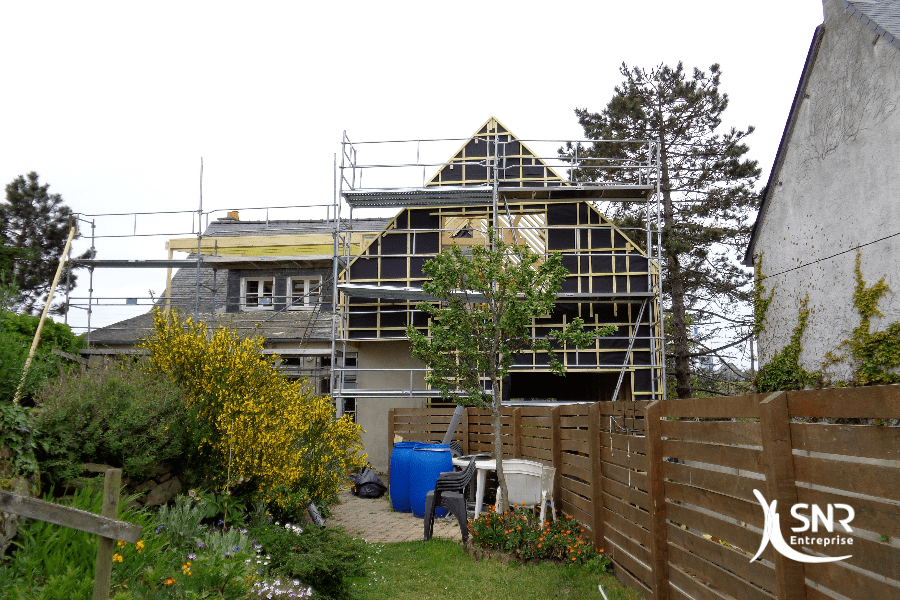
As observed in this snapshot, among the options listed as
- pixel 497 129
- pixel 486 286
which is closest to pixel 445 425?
pixel 486 286

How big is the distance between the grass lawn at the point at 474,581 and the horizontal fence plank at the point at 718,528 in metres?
1.09

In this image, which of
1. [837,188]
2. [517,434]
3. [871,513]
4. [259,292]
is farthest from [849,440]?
[259,292]

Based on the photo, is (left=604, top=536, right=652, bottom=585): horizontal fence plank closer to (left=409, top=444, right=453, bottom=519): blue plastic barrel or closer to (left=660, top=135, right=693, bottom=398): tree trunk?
(left=409, top=444, right=453, bottom=519): blue plastic barrel

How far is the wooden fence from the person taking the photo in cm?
289

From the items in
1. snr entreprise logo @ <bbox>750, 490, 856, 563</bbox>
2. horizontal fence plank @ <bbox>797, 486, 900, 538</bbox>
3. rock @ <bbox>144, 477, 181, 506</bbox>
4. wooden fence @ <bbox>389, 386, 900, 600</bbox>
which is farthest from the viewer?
rock @ <bbox>144, 477, 181, 506</bbox>

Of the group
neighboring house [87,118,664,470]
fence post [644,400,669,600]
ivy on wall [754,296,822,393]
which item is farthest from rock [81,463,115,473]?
ivy on wall [754,296,822,393]

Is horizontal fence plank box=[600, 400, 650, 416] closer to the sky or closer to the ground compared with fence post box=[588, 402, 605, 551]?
closer to the sky

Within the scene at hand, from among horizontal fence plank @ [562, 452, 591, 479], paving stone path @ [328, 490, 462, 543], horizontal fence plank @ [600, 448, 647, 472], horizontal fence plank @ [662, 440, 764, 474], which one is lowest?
paving stone path @ [328, 490, 462, 543]

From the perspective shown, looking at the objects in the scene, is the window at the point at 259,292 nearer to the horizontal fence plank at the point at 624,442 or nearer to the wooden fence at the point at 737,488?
the wooden fence at the point at 737,488

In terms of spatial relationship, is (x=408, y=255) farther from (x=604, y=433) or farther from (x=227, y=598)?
(x=227, y=598)

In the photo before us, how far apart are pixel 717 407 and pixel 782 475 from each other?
3.33 ft

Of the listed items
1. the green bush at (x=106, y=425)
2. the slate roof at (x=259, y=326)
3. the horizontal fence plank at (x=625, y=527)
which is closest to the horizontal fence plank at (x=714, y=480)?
the horizontal fence plank at (x=625, y=527)

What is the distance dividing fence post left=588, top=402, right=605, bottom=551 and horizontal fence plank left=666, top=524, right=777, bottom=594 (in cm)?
179

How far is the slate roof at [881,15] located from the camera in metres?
11.3
